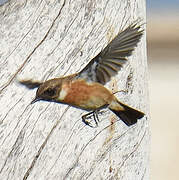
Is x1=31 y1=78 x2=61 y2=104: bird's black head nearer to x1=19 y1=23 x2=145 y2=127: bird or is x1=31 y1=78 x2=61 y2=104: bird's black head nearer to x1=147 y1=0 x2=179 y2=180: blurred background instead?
x1=19 y1=23 x2=145 y2=127: bird

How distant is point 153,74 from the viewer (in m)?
11.2

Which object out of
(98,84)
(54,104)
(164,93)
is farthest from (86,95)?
(164,93)

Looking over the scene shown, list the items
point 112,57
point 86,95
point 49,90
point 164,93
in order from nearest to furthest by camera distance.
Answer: point 49,90, point 112,57, point 86,95, point 164,93

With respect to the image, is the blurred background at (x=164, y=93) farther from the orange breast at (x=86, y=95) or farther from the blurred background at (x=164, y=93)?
the orange breast at (x=86, y=95)

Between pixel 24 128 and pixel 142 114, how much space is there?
1.59ft

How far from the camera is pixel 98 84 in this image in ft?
8.38

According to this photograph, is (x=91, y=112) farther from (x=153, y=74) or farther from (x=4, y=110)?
(x=153, y=74)

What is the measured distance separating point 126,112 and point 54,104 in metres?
0.24

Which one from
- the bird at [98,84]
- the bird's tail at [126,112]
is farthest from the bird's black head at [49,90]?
the bird's tail at [126,112]

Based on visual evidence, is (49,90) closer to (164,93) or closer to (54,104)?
(54,104)

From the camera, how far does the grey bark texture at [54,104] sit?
2357mm

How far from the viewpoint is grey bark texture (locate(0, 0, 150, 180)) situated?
7.73 ft

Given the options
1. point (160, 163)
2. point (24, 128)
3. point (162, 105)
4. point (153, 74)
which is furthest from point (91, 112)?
point (153, 74)

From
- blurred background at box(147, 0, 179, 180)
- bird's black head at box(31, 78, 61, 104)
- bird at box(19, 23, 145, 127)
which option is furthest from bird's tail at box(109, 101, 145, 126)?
blurred background at box(147, 0, 179, 180)
